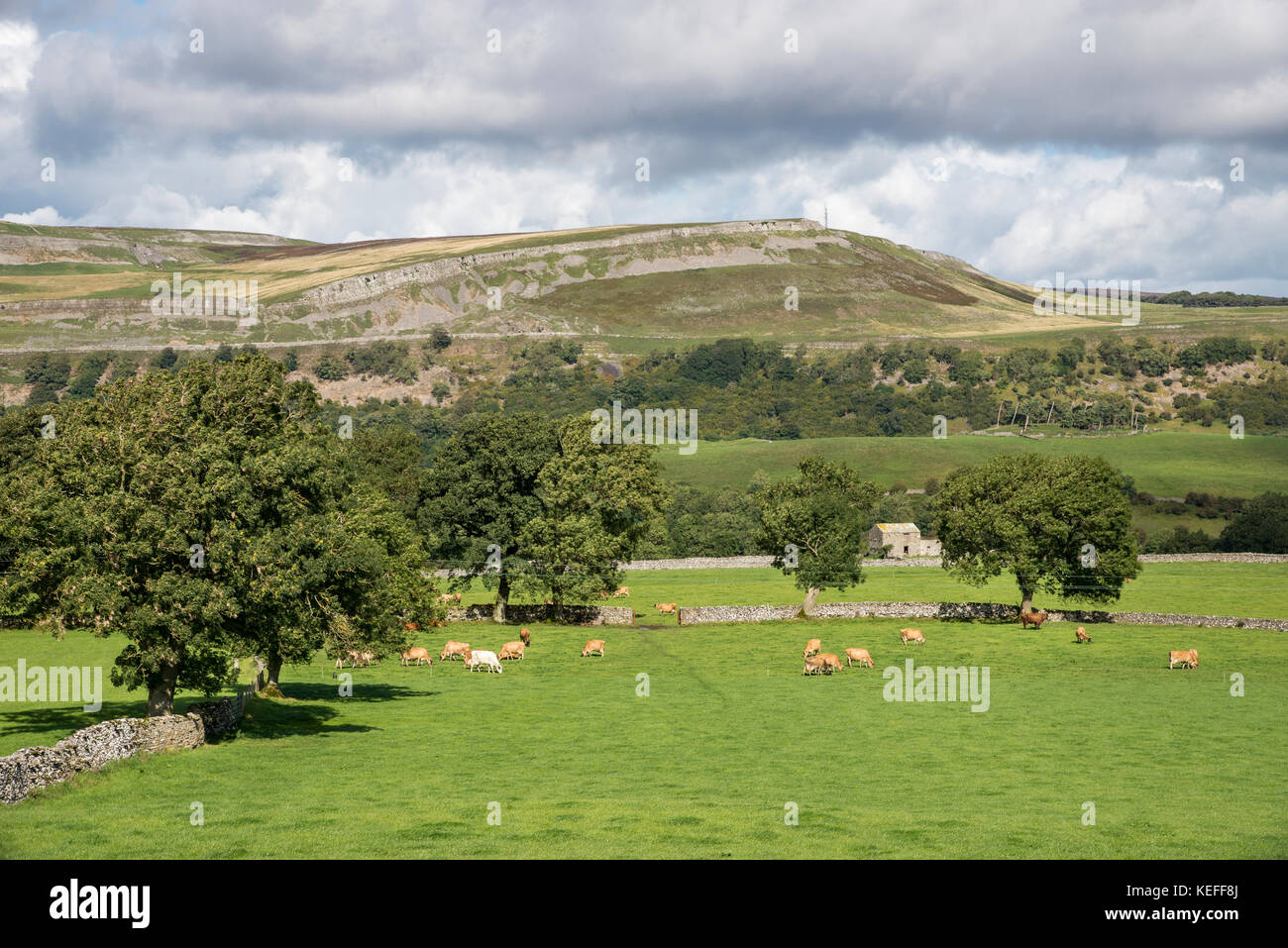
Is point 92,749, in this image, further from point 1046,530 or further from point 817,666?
point 1046,530

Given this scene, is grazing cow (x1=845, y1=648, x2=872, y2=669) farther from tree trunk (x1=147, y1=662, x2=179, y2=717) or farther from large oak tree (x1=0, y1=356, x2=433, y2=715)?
tree trunk (x1=147, y1=662, x2=179, y2=717)

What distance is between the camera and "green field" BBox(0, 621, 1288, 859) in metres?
27.2

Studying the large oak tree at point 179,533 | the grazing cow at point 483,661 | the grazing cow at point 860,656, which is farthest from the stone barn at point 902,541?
the large oak tree at point 179,533

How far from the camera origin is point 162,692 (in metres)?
39.2

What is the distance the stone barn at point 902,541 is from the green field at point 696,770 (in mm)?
92501

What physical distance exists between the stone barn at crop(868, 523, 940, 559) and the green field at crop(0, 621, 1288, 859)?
92.5 metres

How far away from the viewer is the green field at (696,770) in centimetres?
2723

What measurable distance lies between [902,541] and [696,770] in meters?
129

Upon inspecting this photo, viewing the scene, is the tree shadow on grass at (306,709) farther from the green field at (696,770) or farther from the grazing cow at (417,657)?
the grazing cow at (417,657)

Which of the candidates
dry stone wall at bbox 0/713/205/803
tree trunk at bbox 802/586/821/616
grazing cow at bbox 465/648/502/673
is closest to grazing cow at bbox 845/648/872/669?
grazing cow at bbox 465/648/502/673

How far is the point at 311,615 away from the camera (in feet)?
134
